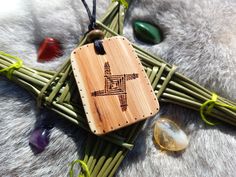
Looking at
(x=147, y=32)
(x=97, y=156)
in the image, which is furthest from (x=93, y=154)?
(x=147, y=32)

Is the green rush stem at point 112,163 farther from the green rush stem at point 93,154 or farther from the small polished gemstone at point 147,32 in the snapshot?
the small polished gemstone at point 147,32

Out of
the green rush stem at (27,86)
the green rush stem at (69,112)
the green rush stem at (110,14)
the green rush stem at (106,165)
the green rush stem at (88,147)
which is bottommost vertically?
the green rush stem at (106,165)

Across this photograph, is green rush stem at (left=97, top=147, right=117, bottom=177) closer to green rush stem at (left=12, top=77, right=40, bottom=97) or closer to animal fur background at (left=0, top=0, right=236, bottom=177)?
animal fur background at (left=0, top=0, right=236, bottom=177)

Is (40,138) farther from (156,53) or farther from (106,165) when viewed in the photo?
(156,53)

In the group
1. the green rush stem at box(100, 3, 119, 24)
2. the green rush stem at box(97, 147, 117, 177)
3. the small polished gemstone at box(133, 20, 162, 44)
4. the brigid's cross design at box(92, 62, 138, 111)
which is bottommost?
Answer: the green rush stem at box(97, 147, 117, 177)

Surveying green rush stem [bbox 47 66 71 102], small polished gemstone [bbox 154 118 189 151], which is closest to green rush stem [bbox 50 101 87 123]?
green rush stem [bbox 47 66 71 102]

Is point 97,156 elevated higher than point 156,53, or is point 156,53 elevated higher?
point 156,53

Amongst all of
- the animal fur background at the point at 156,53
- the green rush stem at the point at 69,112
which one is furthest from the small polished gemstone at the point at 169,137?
the green rush stem at the point at 69,112

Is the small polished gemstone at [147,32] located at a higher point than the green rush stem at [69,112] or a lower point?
higher
